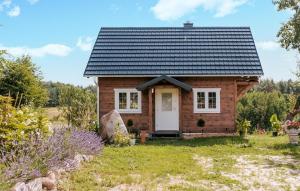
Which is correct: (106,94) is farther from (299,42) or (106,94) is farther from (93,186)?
(93,186)

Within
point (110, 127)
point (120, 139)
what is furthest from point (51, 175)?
point (110, 127)

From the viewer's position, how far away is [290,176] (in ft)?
32.9

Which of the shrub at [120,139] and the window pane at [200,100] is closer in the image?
the shrub at [120,139]

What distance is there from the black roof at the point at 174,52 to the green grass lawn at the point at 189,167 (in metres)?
4.70

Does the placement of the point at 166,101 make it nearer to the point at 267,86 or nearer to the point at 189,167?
the point at 189,167

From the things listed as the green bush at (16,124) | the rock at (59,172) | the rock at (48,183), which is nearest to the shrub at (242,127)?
the green bush at (16,124)

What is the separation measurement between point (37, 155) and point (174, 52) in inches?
549

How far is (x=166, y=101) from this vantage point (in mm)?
19969

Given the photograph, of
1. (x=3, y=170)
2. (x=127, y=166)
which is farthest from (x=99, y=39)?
(x=3, y=170)

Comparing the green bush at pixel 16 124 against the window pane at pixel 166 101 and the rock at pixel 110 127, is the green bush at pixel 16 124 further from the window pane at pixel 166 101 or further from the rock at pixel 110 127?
the window pane at pixel 166 101

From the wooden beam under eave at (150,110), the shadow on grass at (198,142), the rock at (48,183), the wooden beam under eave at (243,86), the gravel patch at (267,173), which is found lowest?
the gravel patch at (267,173)

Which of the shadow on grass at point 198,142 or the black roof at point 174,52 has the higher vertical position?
the black roof at point 174,52

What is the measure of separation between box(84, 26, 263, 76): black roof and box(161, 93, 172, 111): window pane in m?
1.09

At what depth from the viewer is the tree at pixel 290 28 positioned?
21516 mm
